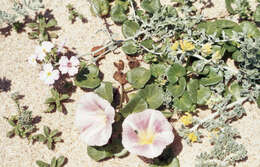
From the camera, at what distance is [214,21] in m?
2.98

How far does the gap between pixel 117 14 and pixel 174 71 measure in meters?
0.80

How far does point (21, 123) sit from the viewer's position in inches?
114

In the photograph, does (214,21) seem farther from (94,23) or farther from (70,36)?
(70,36)

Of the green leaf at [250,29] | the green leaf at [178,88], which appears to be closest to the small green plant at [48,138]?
the green leaf at [178,88]

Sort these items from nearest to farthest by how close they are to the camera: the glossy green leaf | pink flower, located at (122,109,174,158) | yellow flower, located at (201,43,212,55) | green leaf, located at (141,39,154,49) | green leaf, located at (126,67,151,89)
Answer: pink flower, located at (122,109,174,158), yellow flower, located at (201,43,212,55), the glossy green leaf, green leaf, located at (126,67,151,89), green leaf, located at (141,39,154,49)

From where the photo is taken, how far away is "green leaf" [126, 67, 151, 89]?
2889 mm

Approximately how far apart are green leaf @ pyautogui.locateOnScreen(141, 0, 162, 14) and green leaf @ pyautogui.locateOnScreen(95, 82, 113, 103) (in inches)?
31.5

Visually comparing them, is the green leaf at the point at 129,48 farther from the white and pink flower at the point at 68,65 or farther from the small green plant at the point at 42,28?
the small green plant at the point at 42,28

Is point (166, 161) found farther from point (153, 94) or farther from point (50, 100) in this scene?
point (50, 100)

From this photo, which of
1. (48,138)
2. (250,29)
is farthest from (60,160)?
(250,29)

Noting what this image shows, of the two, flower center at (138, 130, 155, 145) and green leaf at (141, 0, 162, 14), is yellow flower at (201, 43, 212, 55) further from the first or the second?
flower center at (138, 130, 155, 145)

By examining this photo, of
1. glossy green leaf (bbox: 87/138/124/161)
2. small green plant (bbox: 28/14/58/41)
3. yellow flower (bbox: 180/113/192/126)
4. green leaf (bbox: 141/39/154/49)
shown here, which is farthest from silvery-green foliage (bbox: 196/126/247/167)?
small green plant (bbox: 28/14/58/41)

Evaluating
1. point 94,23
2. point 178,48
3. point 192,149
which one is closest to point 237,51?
point 178,48

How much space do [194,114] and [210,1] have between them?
3.76ft
